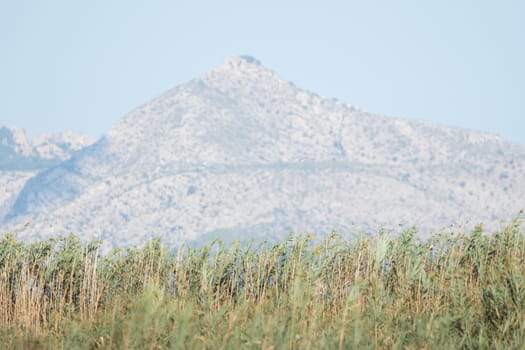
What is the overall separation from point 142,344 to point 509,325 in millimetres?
5121

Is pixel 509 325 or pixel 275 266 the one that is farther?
pixel 275 266

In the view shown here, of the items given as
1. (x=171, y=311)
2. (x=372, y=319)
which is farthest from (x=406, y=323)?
(x=171, y=311)

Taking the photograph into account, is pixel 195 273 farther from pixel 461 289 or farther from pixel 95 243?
pixel 461 289

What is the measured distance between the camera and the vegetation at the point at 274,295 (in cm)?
948

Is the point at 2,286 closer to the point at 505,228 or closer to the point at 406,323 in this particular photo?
the point at 406,323

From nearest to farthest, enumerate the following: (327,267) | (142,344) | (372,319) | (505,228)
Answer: (142,344), (372,319), (327,267), (505,228)

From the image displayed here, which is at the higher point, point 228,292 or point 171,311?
point 171,311

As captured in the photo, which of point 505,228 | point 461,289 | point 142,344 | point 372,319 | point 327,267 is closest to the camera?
point 142,344

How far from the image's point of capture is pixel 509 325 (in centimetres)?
1095

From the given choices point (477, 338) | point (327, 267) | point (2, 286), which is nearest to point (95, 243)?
point (2, 286)

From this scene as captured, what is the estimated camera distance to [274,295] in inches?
542

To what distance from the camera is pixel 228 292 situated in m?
14.6

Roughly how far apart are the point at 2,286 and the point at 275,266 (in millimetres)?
5075

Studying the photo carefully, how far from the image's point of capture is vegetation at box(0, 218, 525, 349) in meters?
9.48
